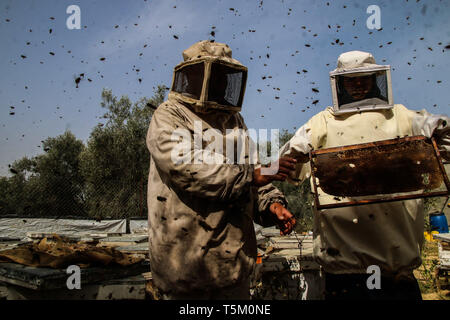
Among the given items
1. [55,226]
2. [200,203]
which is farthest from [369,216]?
[55,226]

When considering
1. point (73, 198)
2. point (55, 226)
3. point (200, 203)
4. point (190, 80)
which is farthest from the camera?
point (73, 198)

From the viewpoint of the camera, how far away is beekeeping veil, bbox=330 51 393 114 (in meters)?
3.13

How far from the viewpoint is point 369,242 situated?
9.21 feet

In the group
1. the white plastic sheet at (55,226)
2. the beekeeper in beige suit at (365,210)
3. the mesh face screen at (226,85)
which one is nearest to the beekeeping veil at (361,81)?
the beekeeper in beige suit at (365,210)

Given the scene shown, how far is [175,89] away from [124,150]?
21.1 metres

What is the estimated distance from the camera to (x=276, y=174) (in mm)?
2182

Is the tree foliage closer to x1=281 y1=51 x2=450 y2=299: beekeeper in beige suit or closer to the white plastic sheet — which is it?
the white plastic sheet

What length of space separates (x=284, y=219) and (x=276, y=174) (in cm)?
39

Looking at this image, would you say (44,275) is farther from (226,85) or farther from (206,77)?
(226,85)

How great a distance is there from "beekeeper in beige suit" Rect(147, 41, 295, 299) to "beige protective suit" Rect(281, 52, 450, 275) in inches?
30.5

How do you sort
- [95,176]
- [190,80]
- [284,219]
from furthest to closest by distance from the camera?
1. [95,176]
2. [190,80]
3. [284,219]

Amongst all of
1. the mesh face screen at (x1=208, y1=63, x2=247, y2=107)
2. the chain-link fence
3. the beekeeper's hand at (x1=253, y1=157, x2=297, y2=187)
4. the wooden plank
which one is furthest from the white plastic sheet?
the beekeeper's hand at (x1=253, y1=157, x2=297, y2=187)

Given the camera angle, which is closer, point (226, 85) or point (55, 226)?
point (226, 85)

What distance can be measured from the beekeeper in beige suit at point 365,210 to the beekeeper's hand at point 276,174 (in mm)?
667
